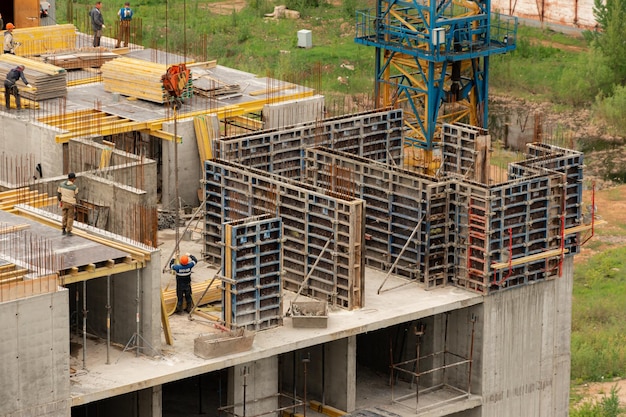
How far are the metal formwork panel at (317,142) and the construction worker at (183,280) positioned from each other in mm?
5215

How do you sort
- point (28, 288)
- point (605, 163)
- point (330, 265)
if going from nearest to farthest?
1. point (28, 288)
2. point (330, 265)
3. point (605, 163)

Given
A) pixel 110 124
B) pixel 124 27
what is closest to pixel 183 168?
pixel 110 124

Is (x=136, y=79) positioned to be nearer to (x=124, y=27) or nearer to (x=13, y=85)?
(x=13, y=85)

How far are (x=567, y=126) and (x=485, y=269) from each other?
36518mm

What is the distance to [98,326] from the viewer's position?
1592 inches

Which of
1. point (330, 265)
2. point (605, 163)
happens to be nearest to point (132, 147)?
point (330, 265)

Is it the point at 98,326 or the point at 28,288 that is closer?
the point at 28,288

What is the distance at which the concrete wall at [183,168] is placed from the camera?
48.8 metres

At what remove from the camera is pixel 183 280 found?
41594 millimetres

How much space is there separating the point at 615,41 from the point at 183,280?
4403 centimetres

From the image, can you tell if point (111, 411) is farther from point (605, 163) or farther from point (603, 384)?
point (605, 163)

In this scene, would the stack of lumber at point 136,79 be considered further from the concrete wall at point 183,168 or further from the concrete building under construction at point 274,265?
the concrete wall at point 183,168

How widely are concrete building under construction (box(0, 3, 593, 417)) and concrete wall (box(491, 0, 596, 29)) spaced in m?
40.1

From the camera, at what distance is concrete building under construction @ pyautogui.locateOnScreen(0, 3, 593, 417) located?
128ft
